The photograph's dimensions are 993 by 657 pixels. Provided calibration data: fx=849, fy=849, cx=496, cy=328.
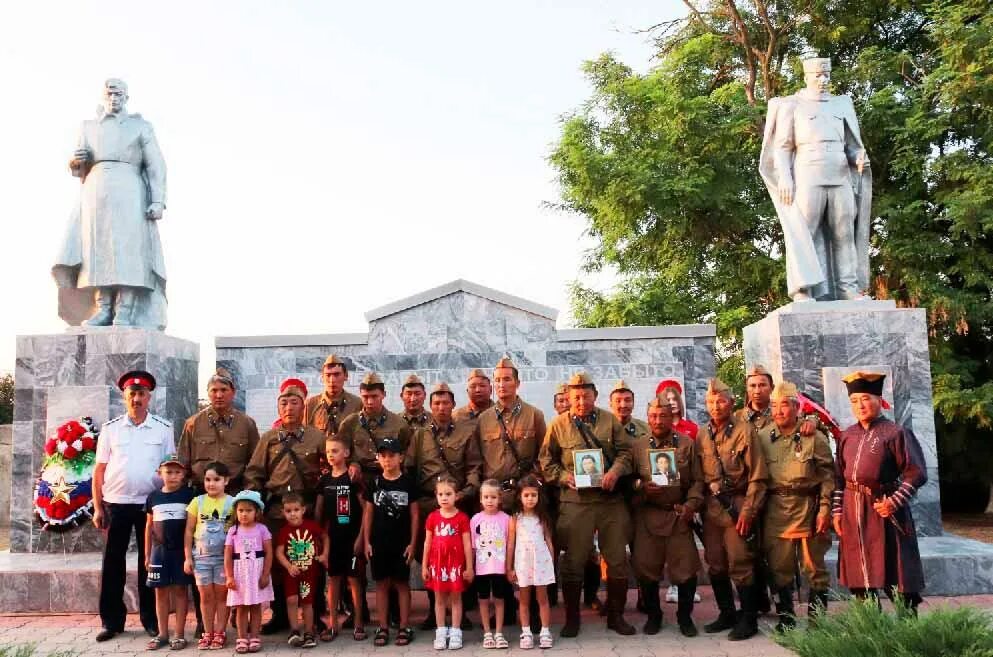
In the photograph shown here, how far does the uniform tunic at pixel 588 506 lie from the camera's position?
5.69 metres

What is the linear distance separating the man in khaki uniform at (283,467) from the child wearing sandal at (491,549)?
47.9 inches

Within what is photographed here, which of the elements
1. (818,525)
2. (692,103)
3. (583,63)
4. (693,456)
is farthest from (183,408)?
(583,63)

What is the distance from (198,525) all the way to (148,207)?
153 inches

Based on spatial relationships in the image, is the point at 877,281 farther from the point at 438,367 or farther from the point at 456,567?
the point at 456,567

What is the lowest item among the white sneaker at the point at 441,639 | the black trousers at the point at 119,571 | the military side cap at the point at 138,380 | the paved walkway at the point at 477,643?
the paved walkway at the point at 477,643

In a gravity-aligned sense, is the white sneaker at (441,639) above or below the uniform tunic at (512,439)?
below

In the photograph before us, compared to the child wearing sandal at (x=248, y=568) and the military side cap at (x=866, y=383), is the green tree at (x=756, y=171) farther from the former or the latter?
the child wearing sandal at (x=248, y=568)

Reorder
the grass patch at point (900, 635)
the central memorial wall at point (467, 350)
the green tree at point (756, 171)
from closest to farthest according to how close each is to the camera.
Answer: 1. the grass patch at point (900, 635)
2. the central memorial wall at point (467, 350)
3. the green tree at point (756, 171)

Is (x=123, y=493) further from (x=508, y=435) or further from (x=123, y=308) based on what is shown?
(x=508, y=435)

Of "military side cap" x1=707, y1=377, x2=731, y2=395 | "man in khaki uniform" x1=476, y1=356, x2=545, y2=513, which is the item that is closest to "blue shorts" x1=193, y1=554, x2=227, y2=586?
"man in khaki uniform" x1=476, y1=356, x2=545, y2=513

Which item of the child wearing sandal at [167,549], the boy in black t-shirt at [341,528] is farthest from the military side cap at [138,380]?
the boy in black t-shirt at [341,528]

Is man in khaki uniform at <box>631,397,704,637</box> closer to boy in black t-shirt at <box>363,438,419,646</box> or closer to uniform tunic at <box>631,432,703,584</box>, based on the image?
uniform tunic at <box>631,432,703,584</box>

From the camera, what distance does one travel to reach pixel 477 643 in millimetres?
5516

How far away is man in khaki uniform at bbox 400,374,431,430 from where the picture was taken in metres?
6.37
